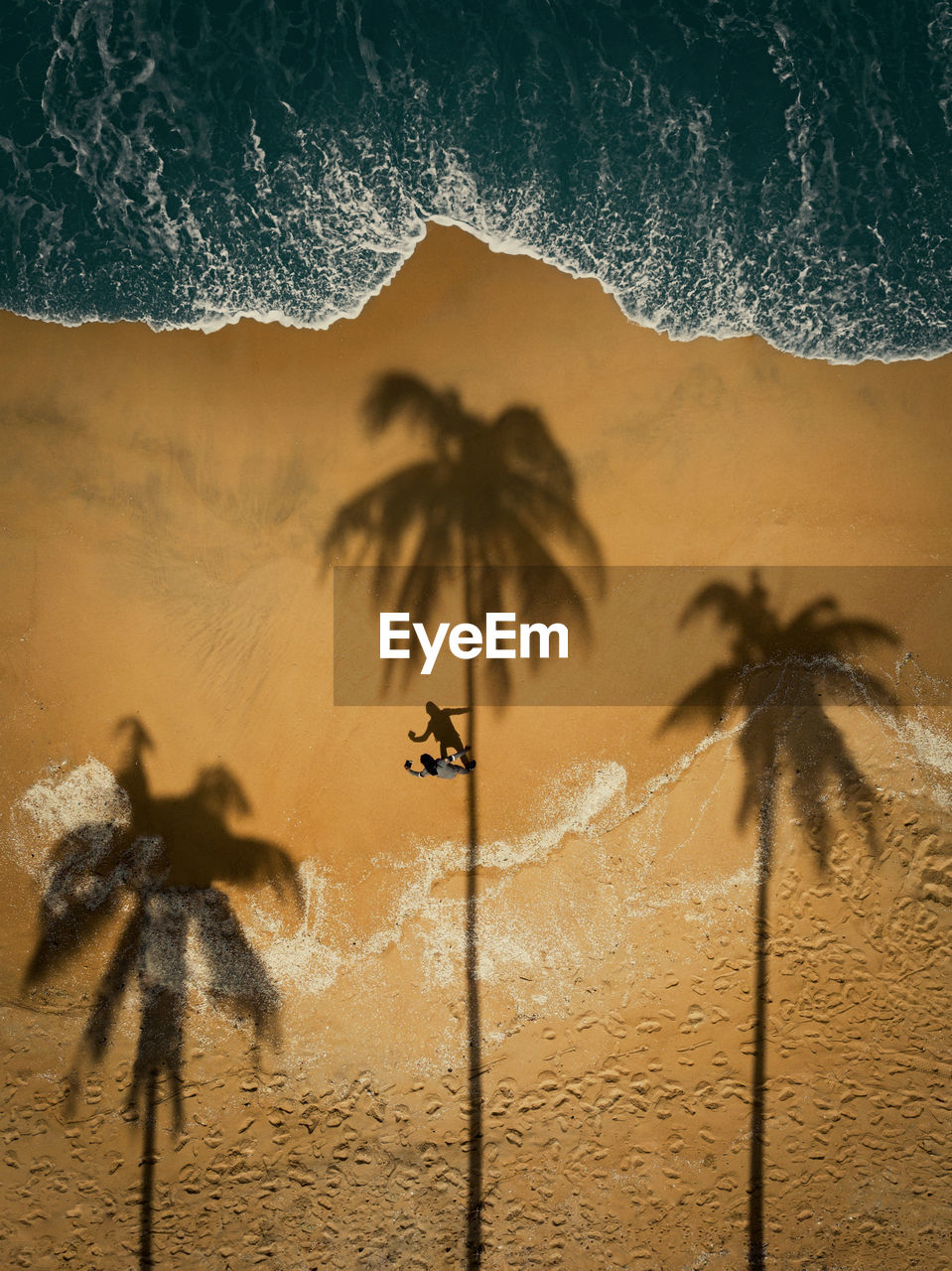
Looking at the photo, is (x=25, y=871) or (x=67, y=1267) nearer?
(x=67, y=1267)

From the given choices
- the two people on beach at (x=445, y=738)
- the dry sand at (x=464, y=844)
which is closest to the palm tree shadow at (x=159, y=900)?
the dry sand at (x=464, y=844)

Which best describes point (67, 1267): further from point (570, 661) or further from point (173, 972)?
point (570, 661)

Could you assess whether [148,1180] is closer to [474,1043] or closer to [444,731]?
[474,1043]

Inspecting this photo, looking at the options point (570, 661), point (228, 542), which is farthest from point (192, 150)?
point (570, 661)

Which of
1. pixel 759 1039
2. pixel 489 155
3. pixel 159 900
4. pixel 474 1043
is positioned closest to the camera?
pixel 759 1039

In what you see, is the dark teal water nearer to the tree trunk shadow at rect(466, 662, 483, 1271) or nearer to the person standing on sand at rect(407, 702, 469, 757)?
the person standing on sand at rect(407, 702, 469, 757)

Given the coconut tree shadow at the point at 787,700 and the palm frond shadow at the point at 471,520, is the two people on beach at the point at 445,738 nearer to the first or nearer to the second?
the palm frond shadow at the point at 471,520

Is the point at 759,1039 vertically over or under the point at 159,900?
under

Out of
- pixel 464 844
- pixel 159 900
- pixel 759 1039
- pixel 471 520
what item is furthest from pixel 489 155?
pixel 759 1039
